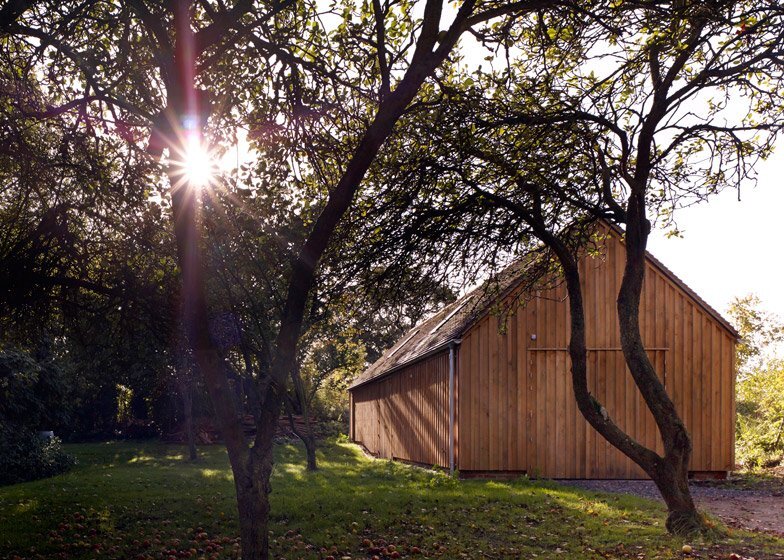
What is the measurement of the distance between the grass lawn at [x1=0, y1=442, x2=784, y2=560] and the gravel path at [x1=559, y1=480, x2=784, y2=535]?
4.40 ft

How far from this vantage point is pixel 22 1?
701cm

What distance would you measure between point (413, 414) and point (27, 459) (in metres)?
11.4

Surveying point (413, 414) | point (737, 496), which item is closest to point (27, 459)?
point (413, 414)

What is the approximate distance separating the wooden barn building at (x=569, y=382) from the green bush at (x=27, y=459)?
11.5 metres

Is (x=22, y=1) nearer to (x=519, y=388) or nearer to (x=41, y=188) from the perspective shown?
(x=41, y=188)

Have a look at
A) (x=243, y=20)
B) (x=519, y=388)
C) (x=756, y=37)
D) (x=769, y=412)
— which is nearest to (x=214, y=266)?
(x=243, y=20)

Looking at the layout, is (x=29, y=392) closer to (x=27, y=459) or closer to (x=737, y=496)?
(x=27, y=459)

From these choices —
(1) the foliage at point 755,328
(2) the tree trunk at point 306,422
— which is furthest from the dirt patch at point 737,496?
(1) the foliage at point 755,328

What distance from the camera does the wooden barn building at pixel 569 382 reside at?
18.6m

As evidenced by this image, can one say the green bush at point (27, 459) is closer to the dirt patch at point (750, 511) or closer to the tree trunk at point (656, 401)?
the dirt patch at point (750, 511)

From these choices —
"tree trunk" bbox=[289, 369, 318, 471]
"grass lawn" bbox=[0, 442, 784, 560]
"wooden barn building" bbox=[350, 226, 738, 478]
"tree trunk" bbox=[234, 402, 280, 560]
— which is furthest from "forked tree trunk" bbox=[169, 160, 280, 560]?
"tree trunk" bbox=[289, 369, 318, 471]

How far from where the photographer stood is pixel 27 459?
21.5 m

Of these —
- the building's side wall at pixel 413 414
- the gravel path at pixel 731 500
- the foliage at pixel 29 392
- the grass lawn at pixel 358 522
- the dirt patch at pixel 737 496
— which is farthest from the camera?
the foliage at pixel 29 392

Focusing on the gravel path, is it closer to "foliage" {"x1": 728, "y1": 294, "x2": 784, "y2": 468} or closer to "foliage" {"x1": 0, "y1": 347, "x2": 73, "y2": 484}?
"foliage" {"x1": 728, "y1": 294, "x2": 784, "y2": 468}
